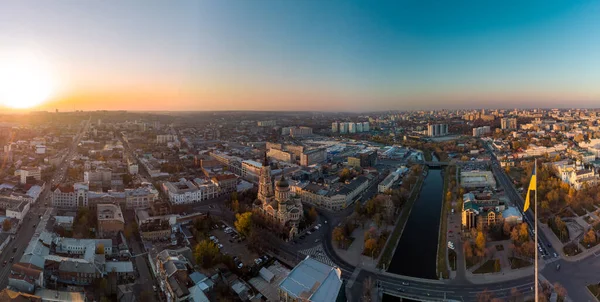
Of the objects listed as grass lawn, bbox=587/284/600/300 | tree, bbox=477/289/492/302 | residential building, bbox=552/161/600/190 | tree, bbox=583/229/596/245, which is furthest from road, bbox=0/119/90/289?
residential building, bbox=552/161/600/190

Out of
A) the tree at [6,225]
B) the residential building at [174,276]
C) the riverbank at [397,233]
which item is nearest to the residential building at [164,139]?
the tree at [6,225]

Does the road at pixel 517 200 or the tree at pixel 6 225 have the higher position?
the tree at pixel 6 225

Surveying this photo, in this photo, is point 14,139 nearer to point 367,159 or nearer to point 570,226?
point 367,159

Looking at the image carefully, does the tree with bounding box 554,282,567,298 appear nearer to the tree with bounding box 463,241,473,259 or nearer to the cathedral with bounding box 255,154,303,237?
the tree with bounding box 463,241,473,259

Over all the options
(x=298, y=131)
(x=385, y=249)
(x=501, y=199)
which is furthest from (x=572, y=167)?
(x=298, y=131)

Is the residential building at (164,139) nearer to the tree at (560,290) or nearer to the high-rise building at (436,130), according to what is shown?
the high-rise building at (436,130)
